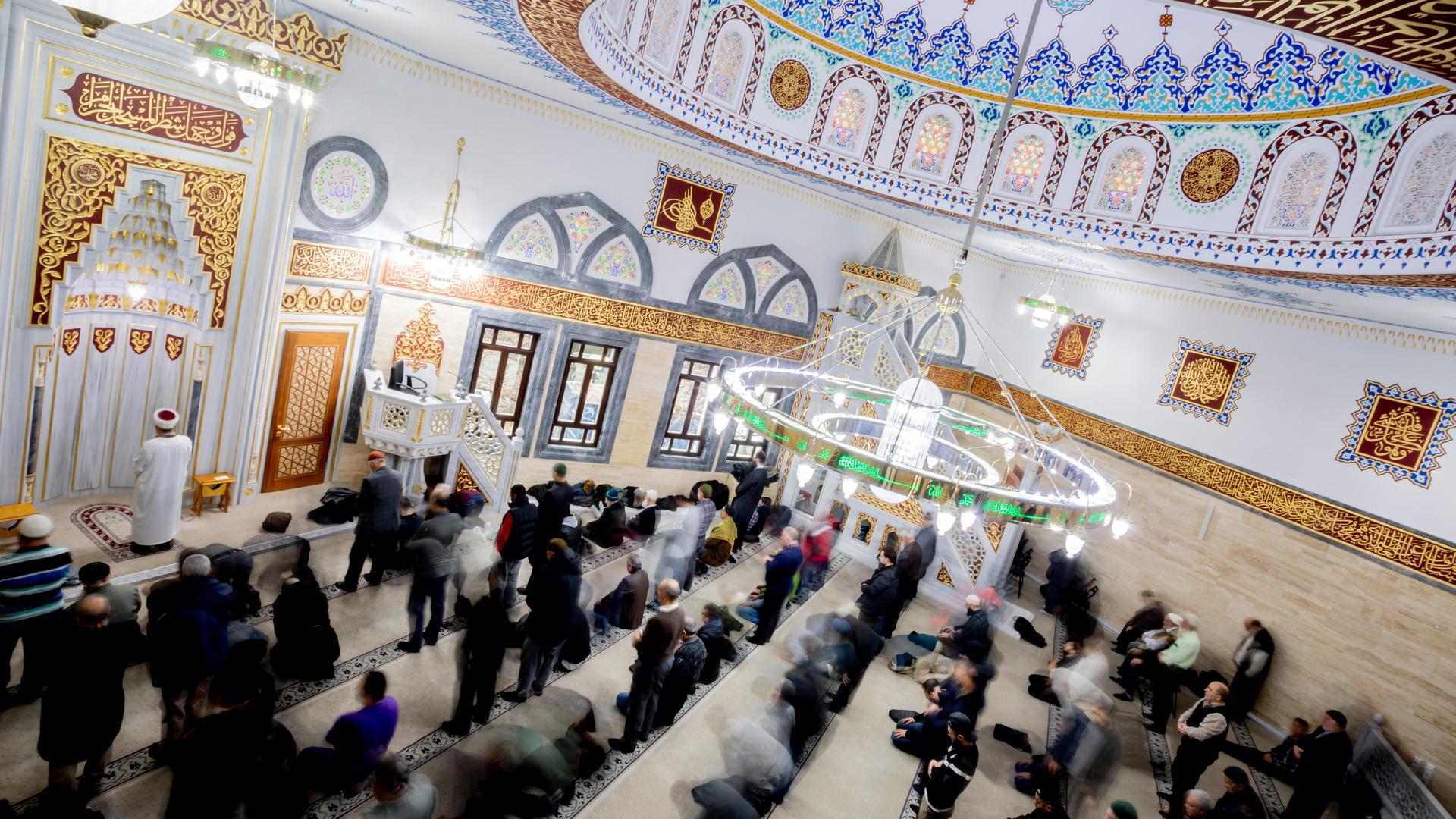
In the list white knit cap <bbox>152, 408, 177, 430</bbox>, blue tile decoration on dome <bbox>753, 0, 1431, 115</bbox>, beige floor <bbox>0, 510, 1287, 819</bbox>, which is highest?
blue tile decoration on dome <bbox>753, 0, 1431, 115</bbox>

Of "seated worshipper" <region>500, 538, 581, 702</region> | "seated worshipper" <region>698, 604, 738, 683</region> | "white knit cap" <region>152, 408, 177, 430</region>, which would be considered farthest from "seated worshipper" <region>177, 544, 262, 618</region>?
"seated worshipper" <region>698, 604, 738, 683</region>

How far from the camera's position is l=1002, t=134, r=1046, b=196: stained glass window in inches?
274

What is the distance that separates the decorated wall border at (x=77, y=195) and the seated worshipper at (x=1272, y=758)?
910 cm

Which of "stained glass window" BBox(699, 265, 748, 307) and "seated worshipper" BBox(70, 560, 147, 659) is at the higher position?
"stained glass window" BBox(699, 265, 748, 307)

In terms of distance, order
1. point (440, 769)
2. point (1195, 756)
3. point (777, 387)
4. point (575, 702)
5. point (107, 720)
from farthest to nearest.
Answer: point (777, 387) → point (1195, 756) → point (575, 702) → point (440, 769) → point (107, 720)

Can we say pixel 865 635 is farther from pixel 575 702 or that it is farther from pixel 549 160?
pixel 549 160

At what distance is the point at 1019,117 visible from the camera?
6.99 metres

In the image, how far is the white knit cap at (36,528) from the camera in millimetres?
3371

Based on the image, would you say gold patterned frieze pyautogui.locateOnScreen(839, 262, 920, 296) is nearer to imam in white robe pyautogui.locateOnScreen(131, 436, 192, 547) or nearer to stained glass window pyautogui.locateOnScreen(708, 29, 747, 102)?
stained glass window pyautogui.locateOnScreen(708, 29, 747, 102)

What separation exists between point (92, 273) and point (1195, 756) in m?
8.20

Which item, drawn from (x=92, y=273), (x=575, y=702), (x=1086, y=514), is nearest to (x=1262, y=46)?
(x=1086, y=514)

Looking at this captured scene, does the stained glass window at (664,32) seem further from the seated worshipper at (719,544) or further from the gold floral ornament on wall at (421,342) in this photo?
the seated worshipper at (719,544)

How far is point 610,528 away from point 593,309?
2.36 meters

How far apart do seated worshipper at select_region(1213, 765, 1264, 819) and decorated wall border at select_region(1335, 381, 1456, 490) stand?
3.58m
